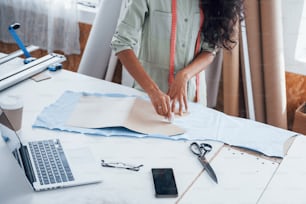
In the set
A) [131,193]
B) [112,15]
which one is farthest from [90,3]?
[131,193]

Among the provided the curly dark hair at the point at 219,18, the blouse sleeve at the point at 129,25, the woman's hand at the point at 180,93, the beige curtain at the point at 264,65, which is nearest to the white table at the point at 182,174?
the woman's hand at the point at 180,93

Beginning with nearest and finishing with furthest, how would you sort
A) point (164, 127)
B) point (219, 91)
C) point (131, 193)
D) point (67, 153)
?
point (131, 193) < point (67, 153) < point (164, 127) < point (219, 91)

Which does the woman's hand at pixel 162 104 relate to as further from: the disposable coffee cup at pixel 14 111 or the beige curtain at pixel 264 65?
the beige curtain at pixel 264 65

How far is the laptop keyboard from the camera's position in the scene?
1.11m

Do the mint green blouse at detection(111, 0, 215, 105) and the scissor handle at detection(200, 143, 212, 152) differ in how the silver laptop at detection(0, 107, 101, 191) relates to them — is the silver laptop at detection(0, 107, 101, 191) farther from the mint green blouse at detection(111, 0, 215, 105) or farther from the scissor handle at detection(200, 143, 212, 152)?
the mint green blouse at detection(111, 0, 215, 105)

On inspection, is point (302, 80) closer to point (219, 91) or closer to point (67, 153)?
point (219, 91)

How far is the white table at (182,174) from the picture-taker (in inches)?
42.7

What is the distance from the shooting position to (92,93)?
62.4 inches

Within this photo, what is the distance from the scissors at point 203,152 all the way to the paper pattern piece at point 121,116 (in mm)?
83

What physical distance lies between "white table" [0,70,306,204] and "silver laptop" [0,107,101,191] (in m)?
0.02

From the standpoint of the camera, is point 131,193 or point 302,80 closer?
point 131,193

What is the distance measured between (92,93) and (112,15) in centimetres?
91

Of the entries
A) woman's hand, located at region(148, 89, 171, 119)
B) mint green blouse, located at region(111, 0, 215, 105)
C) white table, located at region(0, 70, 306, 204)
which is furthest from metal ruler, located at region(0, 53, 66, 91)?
woman's hand, located at region(148, 89, 171, 119)

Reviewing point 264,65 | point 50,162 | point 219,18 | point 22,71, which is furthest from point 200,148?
point 264,65
